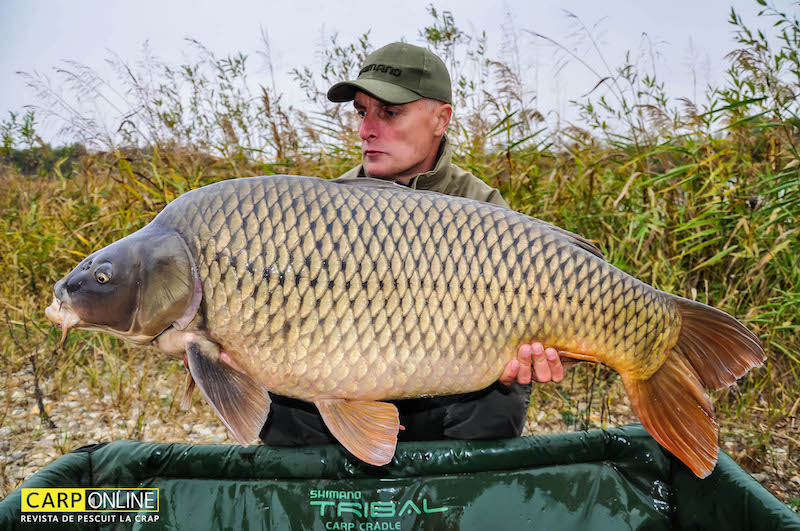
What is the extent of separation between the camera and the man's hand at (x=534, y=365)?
51.2 inches

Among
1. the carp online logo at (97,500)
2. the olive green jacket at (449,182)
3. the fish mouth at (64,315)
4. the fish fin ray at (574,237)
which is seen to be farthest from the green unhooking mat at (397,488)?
the olive green jacket at (449,182)

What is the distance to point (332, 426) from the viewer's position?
129cm

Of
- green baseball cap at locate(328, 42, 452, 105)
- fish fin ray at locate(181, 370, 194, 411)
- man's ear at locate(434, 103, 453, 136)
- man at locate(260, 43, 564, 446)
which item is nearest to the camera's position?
fish fin ray at locate(181, 370, 194, 411)

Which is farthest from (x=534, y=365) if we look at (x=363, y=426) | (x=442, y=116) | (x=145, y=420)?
(x=145, y=420)

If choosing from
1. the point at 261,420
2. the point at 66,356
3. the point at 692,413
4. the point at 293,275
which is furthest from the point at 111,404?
the point at 692,413

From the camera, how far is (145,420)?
228 cm

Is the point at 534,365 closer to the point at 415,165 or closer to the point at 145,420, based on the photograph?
the point at 415,165

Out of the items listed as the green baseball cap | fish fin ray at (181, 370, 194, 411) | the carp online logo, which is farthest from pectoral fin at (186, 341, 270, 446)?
the green baseball cap

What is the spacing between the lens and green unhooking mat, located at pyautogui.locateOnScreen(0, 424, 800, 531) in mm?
1450

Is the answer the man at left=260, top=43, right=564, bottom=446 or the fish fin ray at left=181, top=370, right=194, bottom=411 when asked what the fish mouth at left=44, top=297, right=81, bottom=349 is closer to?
the fish fin ray at left=181, top=370, right=194, bottom=411

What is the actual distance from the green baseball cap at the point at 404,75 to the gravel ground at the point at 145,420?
1195 mm

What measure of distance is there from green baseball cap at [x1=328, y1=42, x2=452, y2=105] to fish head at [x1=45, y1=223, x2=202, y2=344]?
76 centimetres

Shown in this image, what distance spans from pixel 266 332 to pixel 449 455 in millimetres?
571

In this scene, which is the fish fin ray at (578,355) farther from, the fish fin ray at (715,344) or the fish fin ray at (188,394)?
the fish fin ray at (188,394)
